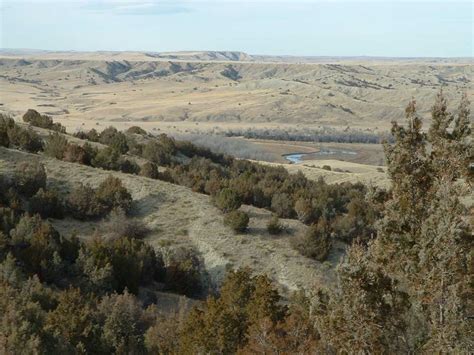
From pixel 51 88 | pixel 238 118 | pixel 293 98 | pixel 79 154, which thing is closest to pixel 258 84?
pixel 293 98

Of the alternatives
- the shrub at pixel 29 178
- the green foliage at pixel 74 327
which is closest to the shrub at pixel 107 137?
the shrub at pixel 29 178

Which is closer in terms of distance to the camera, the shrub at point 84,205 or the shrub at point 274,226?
the shrub at point 84,205

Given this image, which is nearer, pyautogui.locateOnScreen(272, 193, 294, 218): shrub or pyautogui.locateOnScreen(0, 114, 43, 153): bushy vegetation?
pyautogui.locateOnScreen(272, 193, 294, 218): shrub

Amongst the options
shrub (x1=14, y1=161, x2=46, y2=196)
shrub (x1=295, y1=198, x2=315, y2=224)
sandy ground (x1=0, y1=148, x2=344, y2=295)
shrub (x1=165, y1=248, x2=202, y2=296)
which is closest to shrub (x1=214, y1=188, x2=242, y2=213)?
sandy ground (x1=0, y1=148, x2=344, y2=295)

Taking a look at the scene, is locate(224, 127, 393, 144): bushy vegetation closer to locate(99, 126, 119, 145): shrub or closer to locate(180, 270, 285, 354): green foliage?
locate(99, 126, 119, 145): shrub

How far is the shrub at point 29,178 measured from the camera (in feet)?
73.6

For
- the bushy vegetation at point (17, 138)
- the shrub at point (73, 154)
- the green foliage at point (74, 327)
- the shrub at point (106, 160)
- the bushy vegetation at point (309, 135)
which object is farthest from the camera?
the bushy vegetation at point (309, 135)

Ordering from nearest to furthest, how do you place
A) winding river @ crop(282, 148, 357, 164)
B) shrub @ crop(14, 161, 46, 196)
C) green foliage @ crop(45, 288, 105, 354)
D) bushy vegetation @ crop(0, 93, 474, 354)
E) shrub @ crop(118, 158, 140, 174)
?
1. bushy vegetation @ crop(0, 93, 474, 354)
2. green foliage @ crop(45, 288, 105, 354)
3. shrub @ crop(14, 161, 46, 196)
4. shrub @ crop(118, 158, 140, 174)
5. winding river @ crop(282, 148, 357, 164)

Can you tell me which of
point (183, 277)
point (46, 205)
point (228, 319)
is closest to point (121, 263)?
point (183, 277)

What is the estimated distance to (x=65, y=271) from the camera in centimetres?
1678

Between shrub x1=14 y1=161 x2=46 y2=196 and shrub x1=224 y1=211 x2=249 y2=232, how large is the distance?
8113 mm

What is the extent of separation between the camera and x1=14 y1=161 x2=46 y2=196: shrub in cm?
2242

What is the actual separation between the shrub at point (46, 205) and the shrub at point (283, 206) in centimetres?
1002

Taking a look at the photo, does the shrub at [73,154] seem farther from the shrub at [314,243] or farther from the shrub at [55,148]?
the shrub at [314,243]
